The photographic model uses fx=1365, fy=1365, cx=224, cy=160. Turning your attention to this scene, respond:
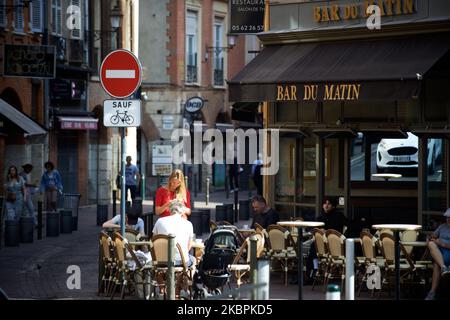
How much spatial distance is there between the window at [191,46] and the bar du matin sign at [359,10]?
32.6 meters

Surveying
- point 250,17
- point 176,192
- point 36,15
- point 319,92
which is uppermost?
point 36,15

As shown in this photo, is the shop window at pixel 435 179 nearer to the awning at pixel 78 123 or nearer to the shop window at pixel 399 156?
the shop window at pixel 399 156

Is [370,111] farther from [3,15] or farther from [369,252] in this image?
[3,15]

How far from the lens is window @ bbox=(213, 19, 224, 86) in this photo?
190 ft

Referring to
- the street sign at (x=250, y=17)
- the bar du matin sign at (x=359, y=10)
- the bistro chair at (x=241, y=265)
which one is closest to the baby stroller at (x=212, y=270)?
the bistro chair at (x=241, y=265)

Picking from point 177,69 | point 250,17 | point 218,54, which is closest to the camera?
point 250,17

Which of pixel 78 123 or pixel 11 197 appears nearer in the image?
pixel 11 197

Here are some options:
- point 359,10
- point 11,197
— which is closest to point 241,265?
point 359,10

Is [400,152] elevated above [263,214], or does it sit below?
above

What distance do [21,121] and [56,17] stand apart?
963cm

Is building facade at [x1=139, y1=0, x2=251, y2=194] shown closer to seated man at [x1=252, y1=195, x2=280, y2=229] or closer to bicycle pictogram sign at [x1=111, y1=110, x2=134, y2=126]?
seated man at [x1=252, y1=195, x2=280, y2=229]

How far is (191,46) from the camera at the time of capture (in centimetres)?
5622

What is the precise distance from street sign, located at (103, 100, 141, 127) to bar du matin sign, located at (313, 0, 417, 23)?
241 inches

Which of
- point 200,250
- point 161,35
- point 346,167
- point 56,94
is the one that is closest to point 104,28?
point 56,94
